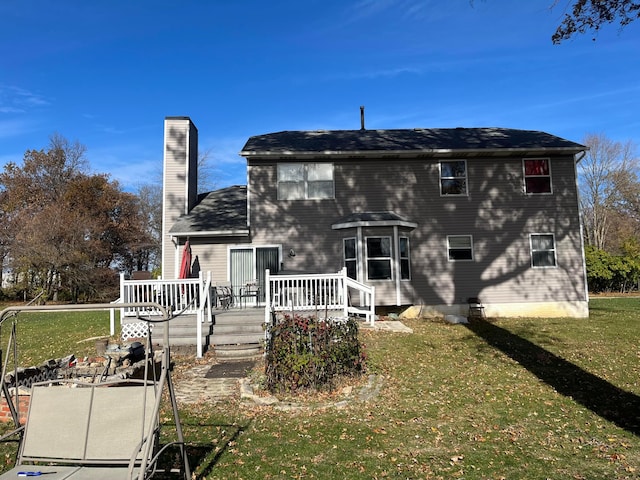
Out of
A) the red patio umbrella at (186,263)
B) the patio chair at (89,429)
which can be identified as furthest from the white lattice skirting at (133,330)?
the patio chair at (89,429)

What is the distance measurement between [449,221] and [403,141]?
3.41 m

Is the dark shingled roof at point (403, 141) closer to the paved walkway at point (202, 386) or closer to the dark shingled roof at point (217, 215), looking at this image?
the dark shingled roof at point (217, 215)

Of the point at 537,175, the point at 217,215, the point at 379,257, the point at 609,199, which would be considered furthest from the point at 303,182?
the point at 609,199

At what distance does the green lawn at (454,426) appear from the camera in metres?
4.12

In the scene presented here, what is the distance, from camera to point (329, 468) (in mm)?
4117

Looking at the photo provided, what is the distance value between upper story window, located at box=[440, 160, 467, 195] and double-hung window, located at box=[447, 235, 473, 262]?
62.4 inches

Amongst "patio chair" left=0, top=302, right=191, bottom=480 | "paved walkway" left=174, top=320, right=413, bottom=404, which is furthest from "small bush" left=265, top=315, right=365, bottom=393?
"patio chair" left=0, top=302, right=191, bottom=480

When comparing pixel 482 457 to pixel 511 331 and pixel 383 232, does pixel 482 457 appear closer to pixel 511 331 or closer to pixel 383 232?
pixel 511 331

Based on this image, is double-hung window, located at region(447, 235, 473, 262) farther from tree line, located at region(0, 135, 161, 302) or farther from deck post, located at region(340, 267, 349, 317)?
tree line, located at region(0, 135, 161, 302)

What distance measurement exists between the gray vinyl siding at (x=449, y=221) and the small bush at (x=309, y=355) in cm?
750

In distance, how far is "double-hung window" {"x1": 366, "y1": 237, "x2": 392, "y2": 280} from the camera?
1409 centimetres

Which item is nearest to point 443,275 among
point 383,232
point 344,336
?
point 383,232

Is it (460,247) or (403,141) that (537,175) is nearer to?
(460,247)

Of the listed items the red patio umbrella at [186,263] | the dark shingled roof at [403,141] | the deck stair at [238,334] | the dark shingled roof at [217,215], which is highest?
the dark shingled roof at [403,141]
